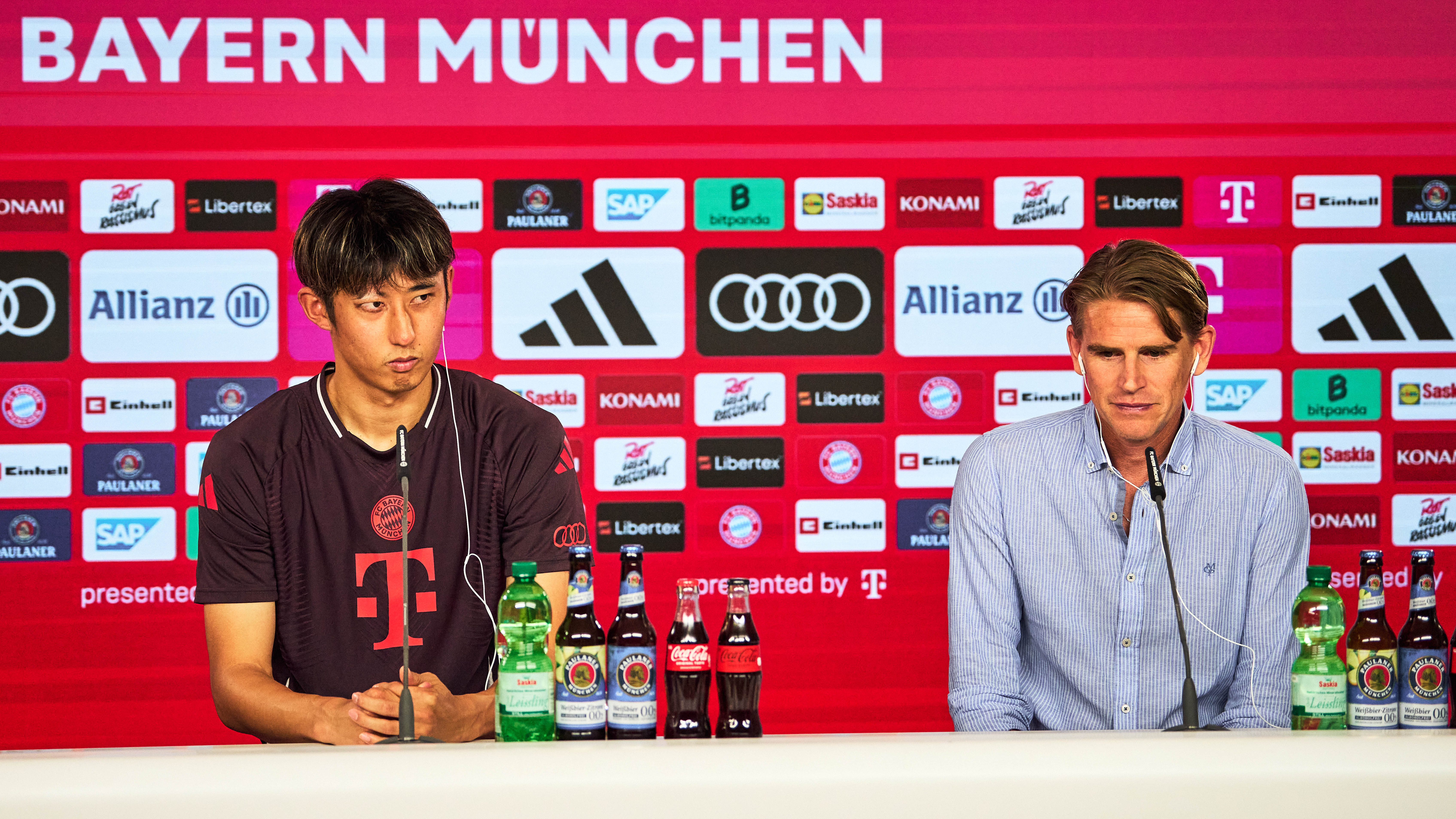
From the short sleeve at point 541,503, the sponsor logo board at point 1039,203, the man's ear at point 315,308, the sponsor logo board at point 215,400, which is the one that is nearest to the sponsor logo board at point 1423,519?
the sponsor logo board at point 1039,203

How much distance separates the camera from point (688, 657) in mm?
1242

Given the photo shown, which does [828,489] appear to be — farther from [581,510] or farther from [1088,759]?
[1088,759]

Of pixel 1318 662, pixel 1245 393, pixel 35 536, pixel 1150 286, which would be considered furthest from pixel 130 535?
pixel 1245 393

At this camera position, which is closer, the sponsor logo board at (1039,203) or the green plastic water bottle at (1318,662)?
the green plastic water bottle at (1318,662)

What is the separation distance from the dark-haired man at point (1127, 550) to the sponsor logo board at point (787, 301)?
120cm

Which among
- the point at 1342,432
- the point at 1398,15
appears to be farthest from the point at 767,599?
the point at 1398,15

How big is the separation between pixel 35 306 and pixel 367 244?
1754 mm

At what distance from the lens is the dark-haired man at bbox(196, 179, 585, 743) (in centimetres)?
158

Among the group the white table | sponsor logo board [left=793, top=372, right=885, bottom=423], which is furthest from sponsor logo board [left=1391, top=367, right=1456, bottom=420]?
the white table

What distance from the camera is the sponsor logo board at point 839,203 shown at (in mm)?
2922

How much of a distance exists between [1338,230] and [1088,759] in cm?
245

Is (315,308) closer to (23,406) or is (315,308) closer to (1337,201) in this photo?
(23,406)

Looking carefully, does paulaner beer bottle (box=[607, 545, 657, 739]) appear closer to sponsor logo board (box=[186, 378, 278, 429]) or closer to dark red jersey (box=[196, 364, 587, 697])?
dark red jersey (box=[196, 364, 587, 697])

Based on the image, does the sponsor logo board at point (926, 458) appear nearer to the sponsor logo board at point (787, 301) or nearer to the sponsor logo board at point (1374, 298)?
the sponsor logo board at point (787, 301)
